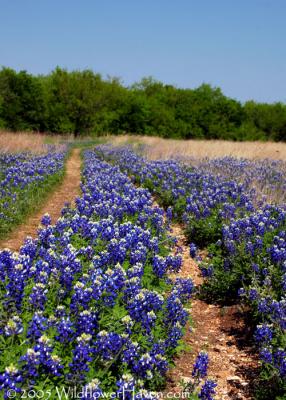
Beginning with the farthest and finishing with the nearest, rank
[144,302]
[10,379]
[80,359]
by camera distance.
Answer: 1. [144,302]
2. [80,359]
3. [10,379]

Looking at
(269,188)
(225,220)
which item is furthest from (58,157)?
(225,220)

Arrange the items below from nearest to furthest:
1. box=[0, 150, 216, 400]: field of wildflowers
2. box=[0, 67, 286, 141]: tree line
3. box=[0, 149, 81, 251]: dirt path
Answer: box=[0, 150, 216, 400]: field of wildflowers, box=[0, 149, 81, 251]: dirt path, box=[0, 67, 286, 141]: tree line

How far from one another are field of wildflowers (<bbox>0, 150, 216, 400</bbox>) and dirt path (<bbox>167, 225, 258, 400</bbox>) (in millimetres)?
215

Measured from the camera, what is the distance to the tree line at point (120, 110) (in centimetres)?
3584

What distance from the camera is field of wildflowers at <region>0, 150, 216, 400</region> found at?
3037mm

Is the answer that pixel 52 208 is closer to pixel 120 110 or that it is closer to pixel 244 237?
pixel 244 237

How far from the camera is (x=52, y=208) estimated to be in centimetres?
1041

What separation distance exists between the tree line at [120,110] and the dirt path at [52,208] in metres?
20.4

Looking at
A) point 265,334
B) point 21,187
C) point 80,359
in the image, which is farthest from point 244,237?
point 21,187

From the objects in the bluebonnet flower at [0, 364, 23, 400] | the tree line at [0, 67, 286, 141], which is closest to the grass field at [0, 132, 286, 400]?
the bluebonnet flower at [0, 364, 23, 400]

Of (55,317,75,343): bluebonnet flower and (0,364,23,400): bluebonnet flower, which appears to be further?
(55,317,75,343): bluebonnet flower

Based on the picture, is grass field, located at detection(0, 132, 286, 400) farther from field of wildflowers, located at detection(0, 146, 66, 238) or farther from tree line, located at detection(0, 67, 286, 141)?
tree line, located at detection(0, 67, 286, 141)

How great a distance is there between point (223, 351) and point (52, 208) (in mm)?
6358

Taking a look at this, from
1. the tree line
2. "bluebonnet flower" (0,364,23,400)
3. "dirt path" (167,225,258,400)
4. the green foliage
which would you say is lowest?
"dirt path" (167,225,258,400)
